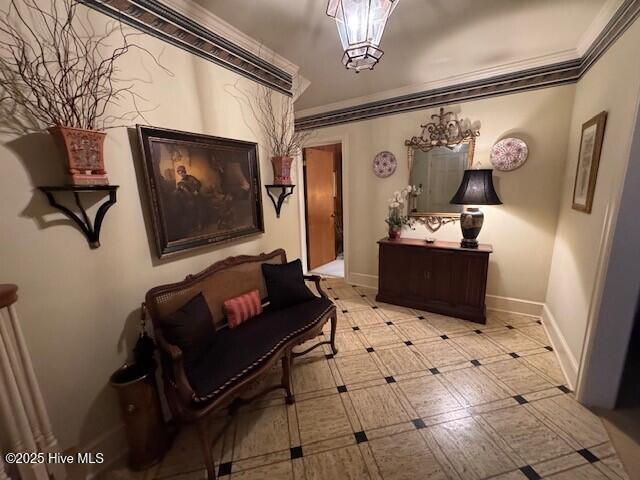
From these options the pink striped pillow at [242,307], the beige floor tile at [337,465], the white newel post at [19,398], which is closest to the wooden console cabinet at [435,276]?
the pink striped pillow at [242,307]

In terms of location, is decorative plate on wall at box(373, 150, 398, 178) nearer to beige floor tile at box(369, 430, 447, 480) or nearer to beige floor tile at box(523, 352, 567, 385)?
beige floor tile at box(523, 352, 567, 385)

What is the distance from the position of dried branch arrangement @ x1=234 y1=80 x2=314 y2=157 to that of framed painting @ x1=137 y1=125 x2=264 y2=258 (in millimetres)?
293

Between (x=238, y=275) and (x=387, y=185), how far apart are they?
91.3 inches

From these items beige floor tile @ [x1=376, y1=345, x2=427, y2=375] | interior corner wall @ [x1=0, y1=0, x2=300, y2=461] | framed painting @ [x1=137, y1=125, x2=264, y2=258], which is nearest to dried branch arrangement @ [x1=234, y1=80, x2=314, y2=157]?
framed painting @ [x1=137, y1=125, x2=264, y2=258]

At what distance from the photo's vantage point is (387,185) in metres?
3.44

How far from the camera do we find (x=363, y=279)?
389 centimetres

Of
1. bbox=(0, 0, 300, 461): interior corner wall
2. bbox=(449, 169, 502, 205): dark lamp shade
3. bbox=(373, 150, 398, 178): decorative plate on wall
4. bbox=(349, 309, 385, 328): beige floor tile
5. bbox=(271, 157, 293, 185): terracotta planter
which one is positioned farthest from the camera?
bbox=(373, 150, 398, 178): decorative plate on wall

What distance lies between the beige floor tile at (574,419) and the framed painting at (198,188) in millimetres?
2468

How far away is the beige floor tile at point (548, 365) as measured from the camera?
1951 millimetres

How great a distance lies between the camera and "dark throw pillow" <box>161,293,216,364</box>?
1.45 meters

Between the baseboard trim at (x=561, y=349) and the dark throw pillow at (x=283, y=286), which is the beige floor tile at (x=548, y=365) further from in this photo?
the dark throw pillow at (x=283, y=286)

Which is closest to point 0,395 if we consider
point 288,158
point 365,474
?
point 365,474

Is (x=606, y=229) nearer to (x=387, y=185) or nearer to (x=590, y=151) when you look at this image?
(x=590, y=151)

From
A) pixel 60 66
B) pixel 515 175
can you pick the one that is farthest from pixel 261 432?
pixel 515 175
